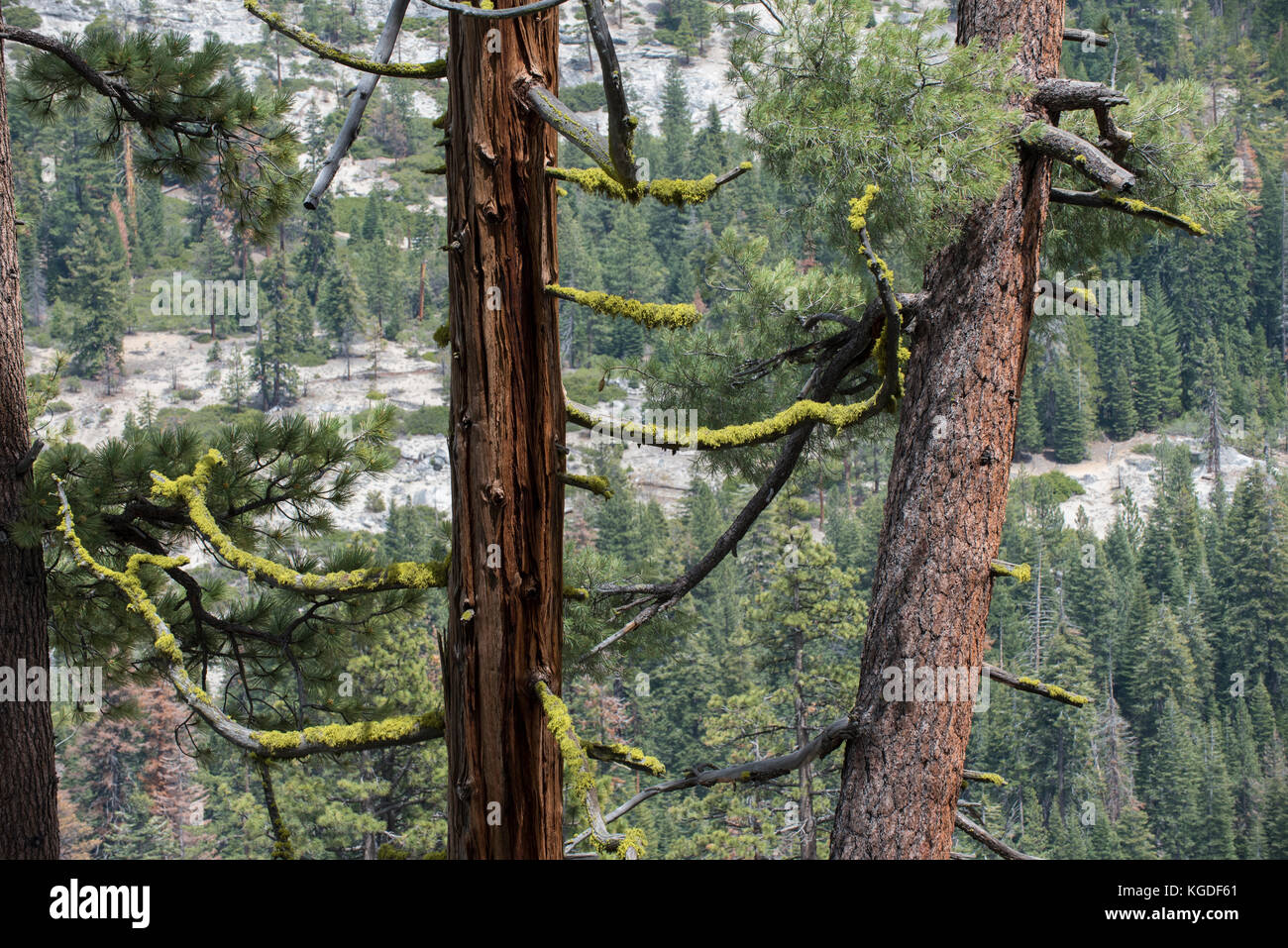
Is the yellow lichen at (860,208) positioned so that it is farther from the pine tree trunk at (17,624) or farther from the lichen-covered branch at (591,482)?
the pine tree trunk at (17,624)

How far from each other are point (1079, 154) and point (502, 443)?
8.79 feet

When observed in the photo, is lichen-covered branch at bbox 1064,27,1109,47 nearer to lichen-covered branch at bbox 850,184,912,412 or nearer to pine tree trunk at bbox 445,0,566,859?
lichen-covered branch at bbox 850,184,912,412

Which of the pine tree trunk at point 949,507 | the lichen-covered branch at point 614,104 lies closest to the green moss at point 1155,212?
the pine tree trunk at point 949,507

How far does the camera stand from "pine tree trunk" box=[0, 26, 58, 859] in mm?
4496

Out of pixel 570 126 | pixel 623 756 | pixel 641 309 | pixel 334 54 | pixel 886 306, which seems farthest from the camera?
pixel 886 306

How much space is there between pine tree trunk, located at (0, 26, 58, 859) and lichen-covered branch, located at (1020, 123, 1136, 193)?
4.14 m

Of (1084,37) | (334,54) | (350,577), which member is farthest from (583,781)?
(1084,37)

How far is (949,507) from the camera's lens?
4219 millimetres

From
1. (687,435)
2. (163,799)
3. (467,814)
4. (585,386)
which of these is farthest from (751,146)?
(585,386)

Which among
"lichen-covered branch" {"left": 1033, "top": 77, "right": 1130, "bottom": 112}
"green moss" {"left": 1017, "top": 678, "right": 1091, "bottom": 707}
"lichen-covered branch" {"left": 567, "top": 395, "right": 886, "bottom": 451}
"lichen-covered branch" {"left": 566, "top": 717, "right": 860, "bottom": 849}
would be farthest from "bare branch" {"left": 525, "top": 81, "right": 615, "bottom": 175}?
"green moss" {"left": 1017, "top": 678, "right": 1091, "bottom": 707}

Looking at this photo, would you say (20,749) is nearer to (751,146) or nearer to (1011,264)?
(751,146)

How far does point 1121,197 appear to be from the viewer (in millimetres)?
4184

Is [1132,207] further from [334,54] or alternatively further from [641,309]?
[334,54]

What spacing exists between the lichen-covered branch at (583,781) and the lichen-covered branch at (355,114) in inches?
43.0
